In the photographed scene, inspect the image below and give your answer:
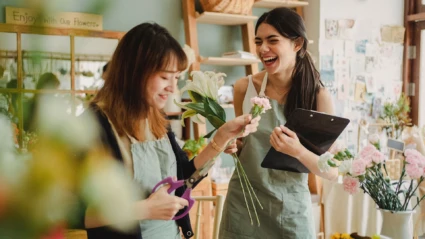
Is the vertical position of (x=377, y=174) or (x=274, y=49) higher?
(x=274, y=49)

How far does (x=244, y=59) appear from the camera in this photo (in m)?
3.27

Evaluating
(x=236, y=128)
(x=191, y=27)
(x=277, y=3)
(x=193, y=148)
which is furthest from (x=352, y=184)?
(x=277, y=3)

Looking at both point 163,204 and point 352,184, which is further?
point 352,184

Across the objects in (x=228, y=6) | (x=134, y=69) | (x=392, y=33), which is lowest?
(x=134, y=69)

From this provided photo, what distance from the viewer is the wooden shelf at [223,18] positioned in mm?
3159

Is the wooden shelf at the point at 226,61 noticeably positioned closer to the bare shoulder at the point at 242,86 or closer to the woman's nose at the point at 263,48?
the bare shoulder at the point at 242,86

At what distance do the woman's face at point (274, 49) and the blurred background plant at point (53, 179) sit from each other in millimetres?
1291

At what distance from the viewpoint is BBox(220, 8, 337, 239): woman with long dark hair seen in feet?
4.69

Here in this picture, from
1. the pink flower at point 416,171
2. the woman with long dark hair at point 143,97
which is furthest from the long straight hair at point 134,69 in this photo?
the pink flower at point 416,171

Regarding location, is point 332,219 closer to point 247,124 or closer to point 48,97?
point 247,124

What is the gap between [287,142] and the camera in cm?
132

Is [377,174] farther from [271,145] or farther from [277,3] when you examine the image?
[277,3]

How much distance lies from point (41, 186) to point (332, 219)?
294 cm

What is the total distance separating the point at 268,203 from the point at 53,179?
131cm
